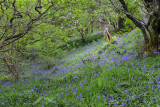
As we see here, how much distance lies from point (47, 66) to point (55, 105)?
334 inches

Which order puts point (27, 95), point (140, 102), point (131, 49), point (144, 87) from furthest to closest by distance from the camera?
point (131, 49)
point (27, 95)
point (144, 87)
point (140, 102)

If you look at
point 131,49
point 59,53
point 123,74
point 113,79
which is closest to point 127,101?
point 113,79

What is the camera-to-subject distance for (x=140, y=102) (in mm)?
3242

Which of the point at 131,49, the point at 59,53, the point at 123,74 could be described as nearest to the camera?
the point at 123,74

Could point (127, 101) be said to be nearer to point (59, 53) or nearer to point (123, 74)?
point (123, 74)

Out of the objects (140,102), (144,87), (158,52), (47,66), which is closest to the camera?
(140,102)

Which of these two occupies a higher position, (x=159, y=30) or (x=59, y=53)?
(x=159, y=30)

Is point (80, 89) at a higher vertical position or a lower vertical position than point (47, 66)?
higher

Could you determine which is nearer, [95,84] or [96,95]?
[96,95]

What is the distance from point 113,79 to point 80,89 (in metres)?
1.23

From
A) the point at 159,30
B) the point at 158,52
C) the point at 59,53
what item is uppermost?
the point at 159,30

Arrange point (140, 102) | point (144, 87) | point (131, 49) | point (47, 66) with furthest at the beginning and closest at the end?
point (47, 66), point (131, 49), point (144, 87), point (140, 102)

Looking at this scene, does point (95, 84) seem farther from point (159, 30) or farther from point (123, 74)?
point (159, 30)

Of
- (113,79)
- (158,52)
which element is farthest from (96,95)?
(158,52)
